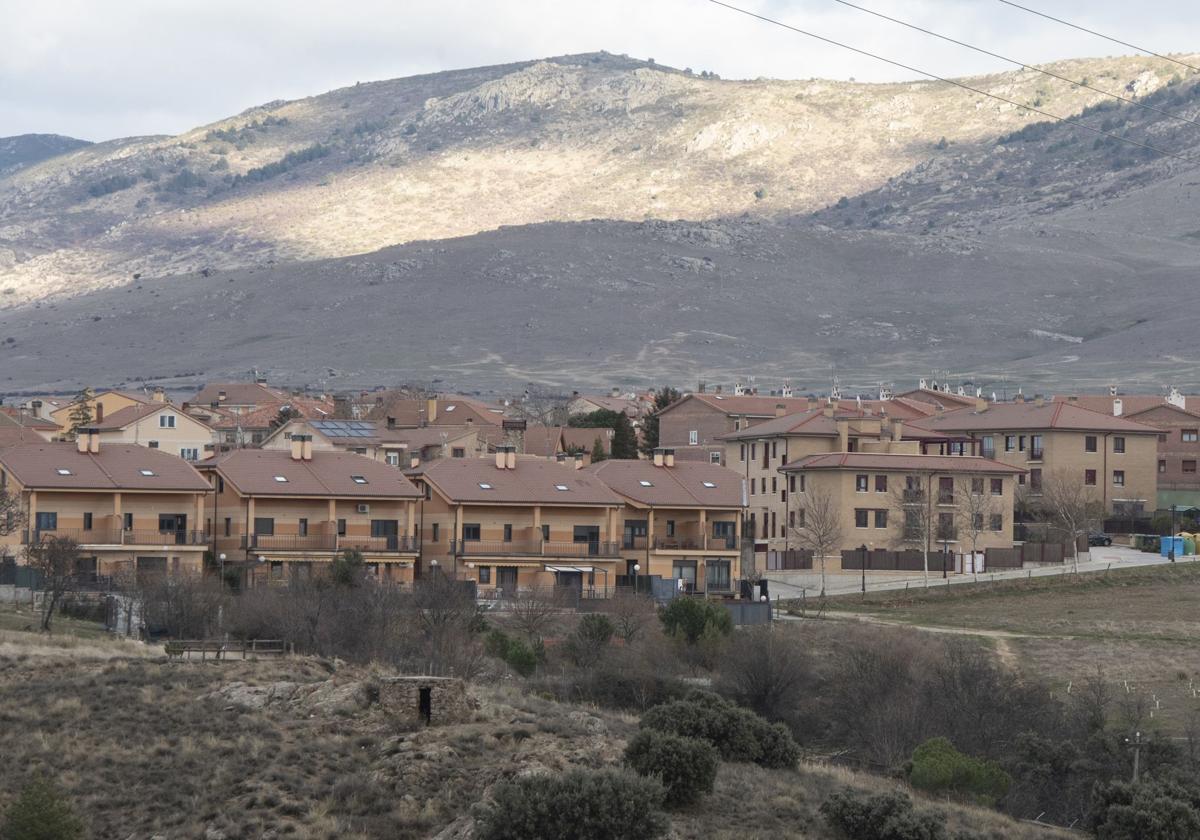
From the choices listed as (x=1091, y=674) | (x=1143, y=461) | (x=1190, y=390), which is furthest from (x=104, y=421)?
(x=1190, y=390)

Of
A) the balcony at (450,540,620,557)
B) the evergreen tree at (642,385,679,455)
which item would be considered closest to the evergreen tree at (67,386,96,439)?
the evergreen tree at (642,385,679,455)

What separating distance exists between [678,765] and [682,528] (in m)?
41.8

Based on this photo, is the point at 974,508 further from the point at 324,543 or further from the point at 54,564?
the point at 54,564

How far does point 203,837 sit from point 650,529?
138 ft

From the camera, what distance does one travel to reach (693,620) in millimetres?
52094

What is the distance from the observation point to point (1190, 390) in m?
176

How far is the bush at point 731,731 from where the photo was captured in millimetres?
31078

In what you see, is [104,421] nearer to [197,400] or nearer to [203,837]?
[197,400]

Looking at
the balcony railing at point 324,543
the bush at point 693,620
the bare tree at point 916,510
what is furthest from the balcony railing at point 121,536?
the bare tree at point 916,510

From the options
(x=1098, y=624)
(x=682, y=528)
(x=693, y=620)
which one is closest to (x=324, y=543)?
(x=682, y=528)

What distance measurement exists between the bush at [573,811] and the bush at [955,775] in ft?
37.6

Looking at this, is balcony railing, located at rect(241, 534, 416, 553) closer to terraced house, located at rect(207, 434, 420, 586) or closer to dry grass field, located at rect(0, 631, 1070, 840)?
terraced house, located at rect(207, 434, 420, 586)

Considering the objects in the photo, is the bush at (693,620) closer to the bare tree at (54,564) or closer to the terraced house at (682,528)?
the terraced house at (682,528)

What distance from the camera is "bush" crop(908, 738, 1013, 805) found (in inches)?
1366
